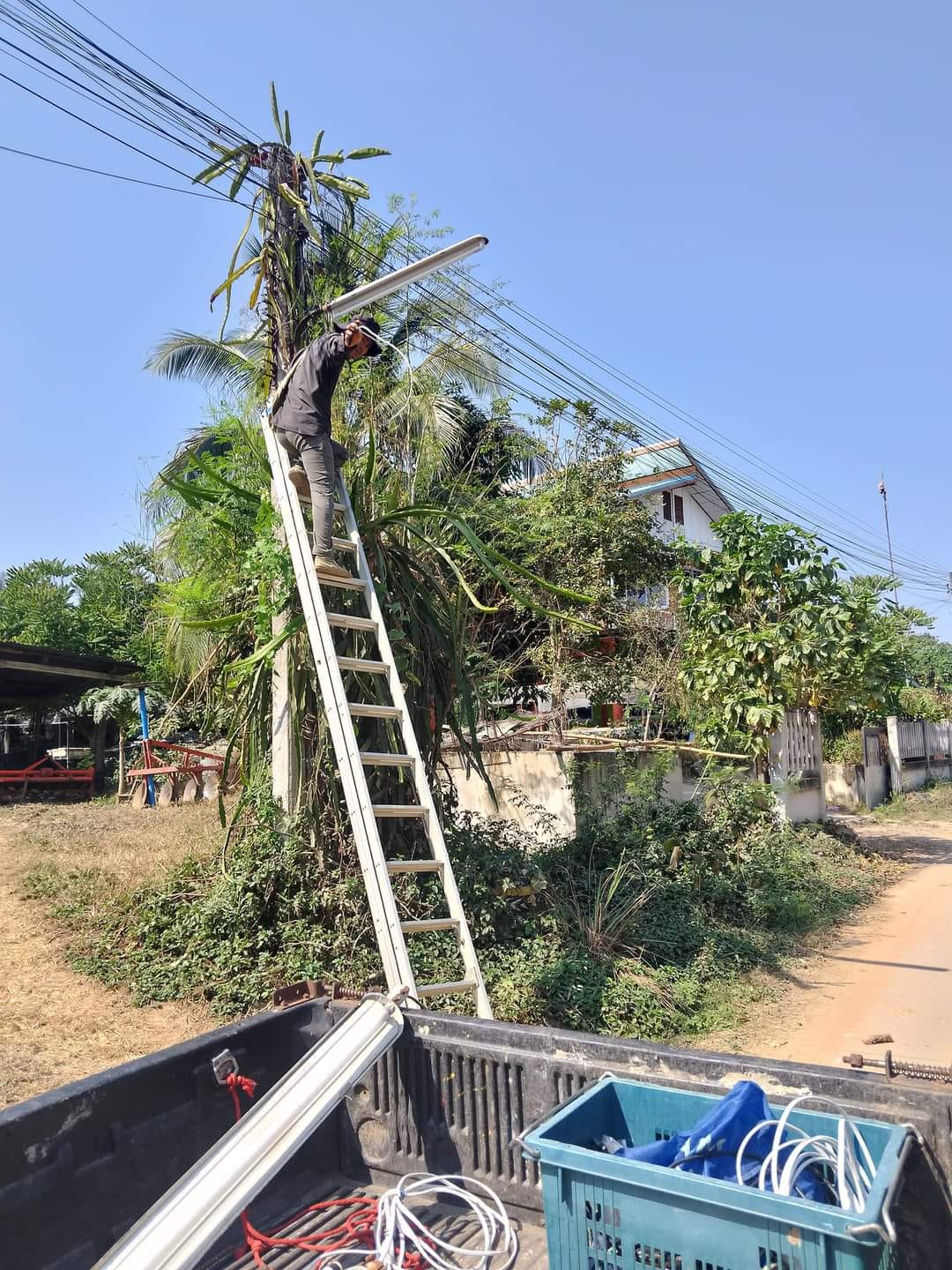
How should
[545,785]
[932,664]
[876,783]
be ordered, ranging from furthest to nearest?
1. [932,664]
2. [876,783]
3. [545,785]

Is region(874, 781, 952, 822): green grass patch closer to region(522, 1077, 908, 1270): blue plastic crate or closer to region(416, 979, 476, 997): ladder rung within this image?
region(416, 979, 476, 997): ladder rung

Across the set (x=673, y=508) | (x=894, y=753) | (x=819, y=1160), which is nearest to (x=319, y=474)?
(x=819, y=1160)

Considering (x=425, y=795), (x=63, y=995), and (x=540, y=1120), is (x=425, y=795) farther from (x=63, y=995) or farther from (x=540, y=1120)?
(x=63, y=995)

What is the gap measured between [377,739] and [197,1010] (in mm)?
1712

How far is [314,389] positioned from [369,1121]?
3.48 metres

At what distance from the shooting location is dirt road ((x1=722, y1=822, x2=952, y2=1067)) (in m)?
5.50

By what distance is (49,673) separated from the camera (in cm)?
1405

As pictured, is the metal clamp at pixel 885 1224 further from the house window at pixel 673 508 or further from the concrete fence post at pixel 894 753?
the house window at pixel 673 508

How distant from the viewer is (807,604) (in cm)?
1132

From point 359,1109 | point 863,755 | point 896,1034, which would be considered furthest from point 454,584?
point 863,755

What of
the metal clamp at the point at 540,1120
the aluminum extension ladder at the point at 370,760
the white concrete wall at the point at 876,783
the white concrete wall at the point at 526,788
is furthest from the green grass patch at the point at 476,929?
the white concrete wall at the point at 876,783

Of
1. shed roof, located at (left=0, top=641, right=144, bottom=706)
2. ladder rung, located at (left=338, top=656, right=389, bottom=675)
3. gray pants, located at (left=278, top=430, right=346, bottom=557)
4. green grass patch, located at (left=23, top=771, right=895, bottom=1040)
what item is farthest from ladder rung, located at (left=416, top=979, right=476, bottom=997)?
shed roof, located at (left=0, top=641, right=144, bottom=706)

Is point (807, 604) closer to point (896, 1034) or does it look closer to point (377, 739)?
point (896, 1034)

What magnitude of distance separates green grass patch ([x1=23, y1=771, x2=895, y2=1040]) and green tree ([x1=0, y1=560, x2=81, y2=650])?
1456 centimetres
